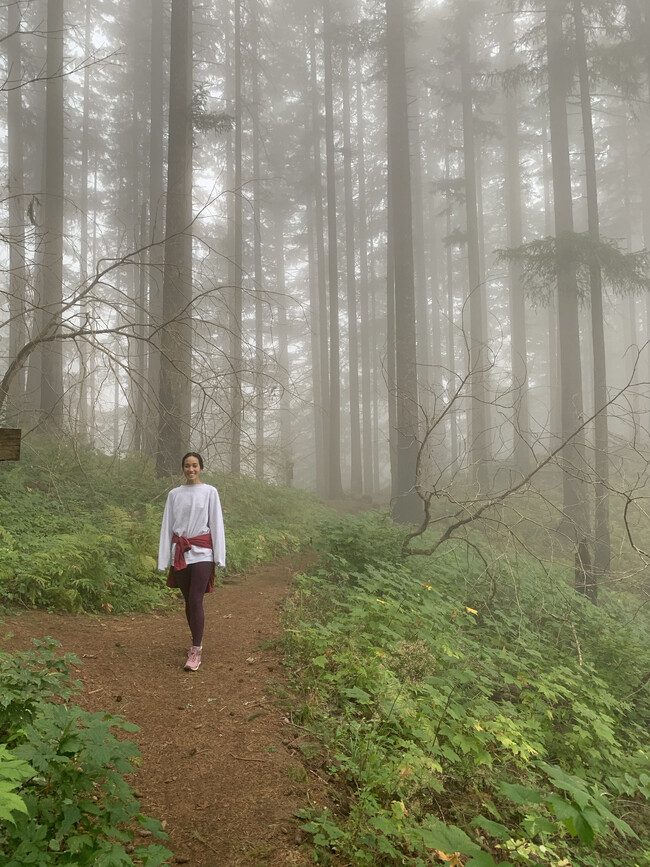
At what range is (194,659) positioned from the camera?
17.4 feet

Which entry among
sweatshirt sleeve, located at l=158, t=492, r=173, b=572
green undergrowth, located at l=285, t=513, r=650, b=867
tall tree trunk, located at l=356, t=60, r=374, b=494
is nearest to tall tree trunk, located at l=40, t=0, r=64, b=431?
sweatshirt sleeve, located at l=158, t=492, r=173, b=572

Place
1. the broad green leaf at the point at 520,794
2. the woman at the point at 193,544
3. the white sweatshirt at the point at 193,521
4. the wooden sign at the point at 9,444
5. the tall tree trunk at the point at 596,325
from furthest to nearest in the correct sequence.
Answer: the tall tree trunk at the point at 596,325, the white sweatshirt at the point at 193,521, the woman at the point at 193,544, the wooden sign at the point at 9,444, the broad green leaf at the point at 520,794

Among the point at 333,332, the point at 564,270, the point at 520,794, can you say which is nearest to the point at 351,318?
the point at 333,332

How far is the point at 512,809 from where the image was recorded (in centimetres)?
386

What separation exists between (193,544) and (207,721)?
5.36 feet

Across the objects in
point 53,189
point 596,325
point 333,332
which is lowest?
point 596,325

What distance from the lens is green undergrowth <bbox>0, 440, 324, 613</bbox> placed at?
658cm

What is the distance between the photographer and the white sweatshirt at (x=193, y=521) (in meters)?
5.45

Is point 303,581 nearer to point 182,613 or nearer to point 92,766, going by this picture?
point 182,613

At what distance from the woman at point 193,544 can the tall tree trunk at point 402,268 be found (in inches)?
349

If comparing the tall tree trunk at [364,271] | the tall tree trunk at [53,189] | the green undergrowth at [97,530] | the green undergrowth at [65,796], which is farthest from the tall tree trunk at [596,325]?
the tall tree trunk at [364,271]

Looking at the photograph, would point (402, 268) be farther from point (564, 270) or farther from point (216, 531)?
point (216, 531)

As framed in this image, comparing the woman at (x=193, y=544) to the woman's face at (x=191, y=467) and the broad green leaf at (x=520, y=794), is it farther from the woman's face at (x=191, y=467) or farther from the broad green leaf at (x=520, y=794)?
the broad green leaf at (x=520, y=794)

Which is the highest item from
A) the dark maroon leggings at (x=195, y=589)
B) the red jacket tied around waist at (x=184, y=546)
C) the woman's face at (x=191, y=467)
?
the woman's face at (x=191, y=467)
